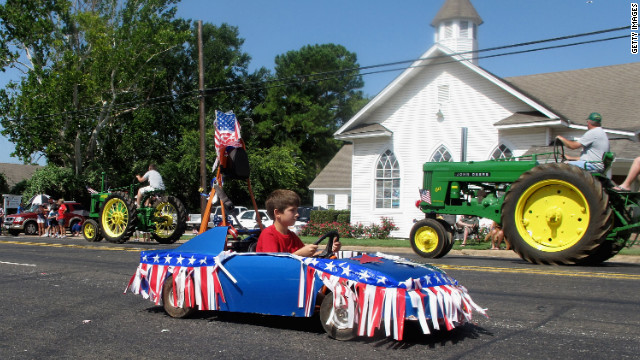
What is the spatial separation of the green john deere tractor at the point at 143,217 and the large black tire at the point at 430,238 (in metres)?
6.78

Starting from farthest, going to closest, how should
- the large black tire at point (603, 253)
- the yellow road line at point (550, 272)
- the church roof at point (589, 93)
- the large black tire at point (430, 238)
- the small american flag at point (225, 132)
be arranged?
the church roof at point (589, 93), the large black tire at point (430, 238), the large black tire at point (603, 253), the yellow road line at point (550, 272), the small american flag at point (225, 132)

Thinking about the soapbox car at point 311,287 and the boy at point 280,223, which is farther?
the boy at point 280,223

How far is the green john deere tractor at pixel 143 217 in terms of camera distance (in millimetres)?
16469

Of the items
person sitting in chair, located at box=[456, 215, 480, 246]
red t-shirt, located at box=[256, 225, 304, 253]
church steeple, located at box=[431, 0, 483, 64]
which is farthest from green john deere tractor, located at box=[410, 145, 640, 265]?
church steeple, located at box=[431, 0, 483, 64]

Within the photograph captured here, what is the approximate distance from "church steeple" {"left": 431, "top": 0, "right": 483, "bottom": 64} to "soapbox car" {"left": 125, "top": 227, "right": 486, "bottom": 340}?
27.9m

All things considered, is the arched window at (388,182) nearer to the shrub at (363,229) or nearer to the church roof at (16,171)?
the shrub at (363,229)

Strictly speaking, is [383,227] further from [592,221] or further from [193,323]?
[193,323]

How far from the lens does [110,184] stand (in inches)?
1774

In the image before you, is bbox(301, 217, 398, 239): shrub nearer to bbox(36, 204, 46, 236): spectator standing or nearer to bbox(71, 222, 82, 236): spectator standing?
bbox(71, 222, 82, 236): spectator standing

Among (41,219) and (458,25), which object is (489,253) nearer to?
(458,25)

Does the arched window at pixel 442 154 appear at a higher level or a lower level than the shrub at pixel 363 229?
higher

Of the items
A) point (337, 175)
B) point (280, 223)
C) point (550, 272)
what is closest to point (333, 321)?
point (280, 223)

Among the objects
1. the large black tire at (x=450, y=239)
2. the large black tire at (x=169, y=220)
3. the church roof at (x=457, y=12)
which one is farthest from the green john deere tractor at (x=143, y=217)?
the church roof at (x=457, y=12)

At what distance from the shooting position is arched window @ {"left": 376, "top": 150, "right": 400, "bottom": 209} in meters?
26.4
